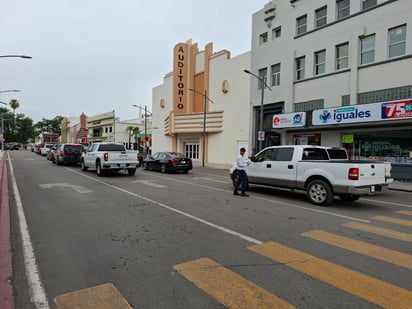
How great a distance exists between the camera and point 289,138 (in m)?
23.2

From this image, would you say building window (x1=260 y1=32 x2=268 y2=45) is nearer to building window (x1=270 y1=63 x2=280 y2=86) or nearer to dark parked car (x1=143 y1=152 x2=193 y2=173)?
building window (x1=270 y1=63 x2=280 y2=86)

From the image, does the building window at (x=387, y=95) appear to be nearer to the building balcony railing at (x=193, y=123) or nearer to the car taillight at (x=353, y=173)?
the car taillight at (x=353, y=173)

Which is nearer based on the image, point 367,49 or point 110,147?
point 110,147

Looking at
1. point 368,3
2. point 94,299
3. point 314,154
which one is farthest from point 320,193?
point 368,3

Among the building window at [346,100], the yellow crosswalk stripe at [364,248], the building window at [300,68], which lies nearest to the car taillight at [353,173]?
the yellow crosswalk stripe at [364,248]

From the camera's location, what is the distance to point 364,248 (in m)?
5.21

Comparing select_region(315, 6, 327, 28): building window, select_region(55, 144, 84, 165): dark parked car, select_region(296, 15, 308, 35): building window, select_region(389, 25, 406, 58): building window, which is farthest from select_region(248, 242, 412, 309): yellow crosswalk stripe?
select_region(296, 15, 308, 35): building window

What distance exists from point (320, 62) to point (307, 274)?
2056cm

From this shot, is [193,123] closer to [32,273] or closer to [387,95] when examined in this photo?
[387,95]

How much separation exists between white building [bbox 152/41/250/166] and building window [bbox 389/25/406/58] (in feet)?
40.2

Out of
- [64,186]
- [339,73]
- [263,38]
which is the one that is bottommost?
[64,186]

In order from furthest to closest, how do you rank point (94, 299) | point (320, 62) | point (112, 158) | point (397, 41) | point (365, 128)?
point (320, 62)
point (365, 128)
point (397, 41)
point (112, 158)
point (94, 299)

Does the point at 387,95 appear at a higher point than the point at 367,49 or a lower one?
lower

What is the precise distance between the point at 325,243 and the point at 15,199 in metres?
9.38
